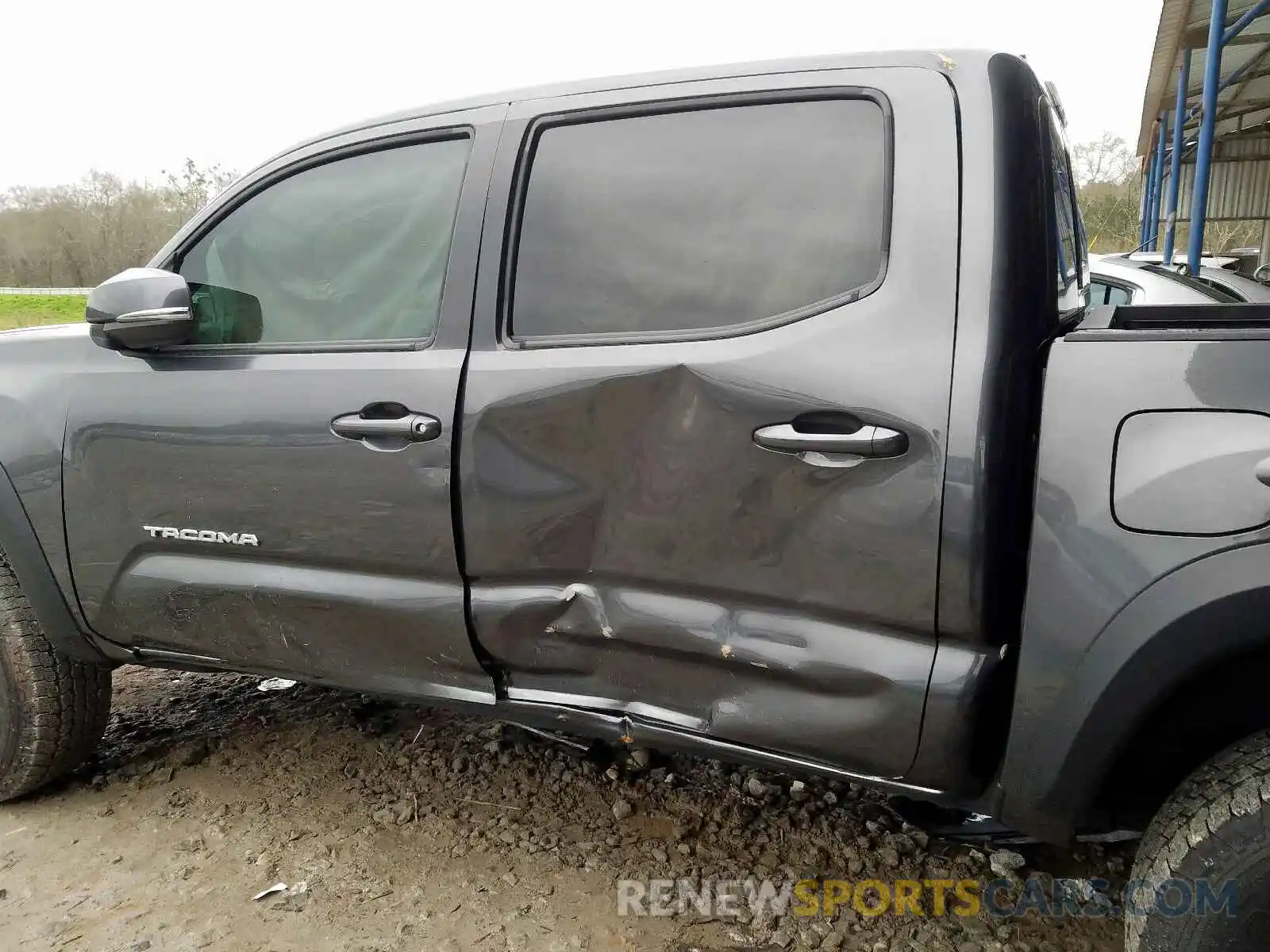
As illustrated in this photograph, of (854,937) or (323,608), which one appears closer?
(854,937)

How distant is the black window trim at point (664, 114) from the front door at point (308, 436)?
88 mm

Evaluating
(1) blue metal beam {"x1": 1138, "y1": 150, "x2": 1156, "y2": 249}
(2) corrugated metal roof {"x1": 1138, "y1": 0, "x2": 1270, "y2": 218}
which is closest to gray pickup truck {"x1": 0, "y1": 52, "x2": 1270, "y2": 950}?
(2) corrugated metal roof {"x1": 1138, "y1": 0, "x2": 1270, "y2": 218}

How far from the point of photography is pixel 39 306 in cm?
2744

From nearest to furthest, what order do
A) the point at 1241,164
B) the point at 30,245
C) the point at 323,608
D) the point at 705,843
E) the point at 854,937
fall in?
the point at 854,937
the point at 323,608
the point at 705,843
the point at 1241,164
the point at 30,245

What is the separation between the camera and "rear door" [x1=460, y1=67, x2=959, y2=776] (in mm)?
1513

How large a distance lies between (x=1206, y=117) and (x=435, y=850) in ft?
26.5

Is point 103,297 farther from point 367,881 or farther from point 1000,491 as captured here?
point 1000,491

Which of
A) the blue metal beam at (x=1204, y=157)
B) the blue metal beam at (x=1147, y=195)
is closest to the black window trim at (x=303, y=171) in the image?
the blue metal beam at (x=1204, y=157)

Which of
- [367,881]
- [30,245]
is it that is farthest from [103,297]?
[30,245]

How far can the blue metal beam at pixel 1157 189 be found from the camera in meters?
13.0

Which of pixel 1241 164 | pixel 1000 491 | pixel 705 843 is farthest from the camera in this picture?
pixel 1241 164

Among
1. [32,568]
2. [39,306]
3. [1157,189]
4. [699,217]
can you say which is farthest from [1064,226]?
[39,306]

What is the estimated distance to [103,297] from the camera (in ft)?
6.84

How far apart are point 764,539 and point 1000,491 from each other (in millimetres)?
414
